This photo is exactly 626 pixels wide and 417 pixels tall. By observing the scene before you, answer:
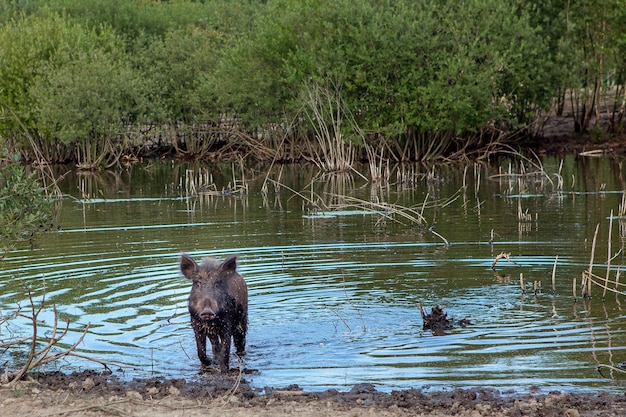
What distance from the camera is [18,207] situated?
1202 cm

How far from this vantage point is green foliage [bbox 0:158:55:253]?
11820mm

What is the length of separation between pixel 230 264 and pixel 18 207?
9.64 ft

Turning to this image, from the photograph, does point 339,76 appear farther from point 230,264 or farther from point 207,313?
point 207,313

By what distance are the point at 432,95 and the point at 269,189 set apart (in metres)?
12.5

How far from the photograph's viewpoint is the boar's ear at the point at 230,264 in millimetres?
11000

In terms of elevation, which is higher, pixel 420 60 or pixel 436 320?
pixel 420 60

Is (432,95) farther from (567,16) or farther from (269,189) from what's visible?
(269,189)

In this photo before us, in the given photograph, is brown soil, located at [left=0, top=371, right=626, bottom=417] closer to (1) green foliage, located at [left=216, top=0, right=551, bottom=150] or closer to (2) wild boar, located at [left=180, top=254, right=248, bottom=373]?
(2) wild boar, located at [left=180, top=254, right=248, bottom=373]

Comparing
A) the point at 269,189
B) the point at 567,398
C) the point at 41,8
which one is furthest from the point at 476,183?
the point at 41,8

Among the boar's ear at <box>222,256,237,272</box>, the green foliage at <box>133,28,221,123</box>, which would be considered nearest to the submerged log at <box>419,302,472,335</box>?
the boar's ear at <box>222,256,237,272</box>

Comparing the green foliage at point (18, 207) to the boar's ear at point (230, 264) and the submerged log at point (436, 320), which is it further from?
the submerged log at point (436, 320)

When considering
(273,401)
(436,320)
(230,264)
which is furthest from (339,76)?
(273,401)

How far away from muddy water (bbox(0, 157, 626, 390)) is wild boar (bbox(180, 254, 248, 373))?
38 cm

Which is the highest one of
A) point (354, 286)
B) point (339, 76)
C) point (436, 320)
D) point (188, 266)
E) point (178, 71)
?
point (178, 71)
